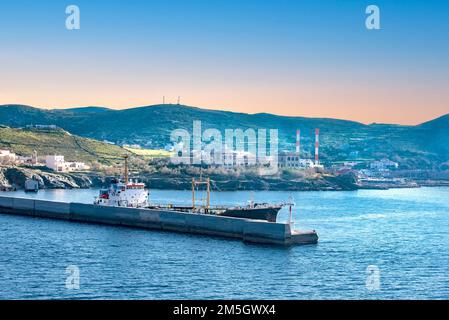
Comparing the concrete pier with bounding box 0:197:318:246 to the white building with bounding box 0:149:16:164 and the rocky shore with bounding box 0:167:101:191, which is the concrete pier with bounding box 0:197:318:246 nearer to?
the rocky shore with bounding box 0:167:101:191

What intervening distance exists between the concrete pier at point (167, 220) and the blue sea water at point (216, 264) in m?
→ 1.33

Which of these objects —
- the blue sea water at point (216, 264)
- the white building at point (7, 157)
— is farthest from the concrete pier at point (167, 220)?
the white building at point (7, 157)

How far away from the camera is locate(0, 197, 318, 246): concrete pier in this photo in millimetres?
52406

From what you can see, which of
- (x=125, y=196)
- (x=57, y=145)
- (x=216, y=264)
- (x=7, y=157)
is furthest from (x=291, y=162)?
(x=216, y=264)

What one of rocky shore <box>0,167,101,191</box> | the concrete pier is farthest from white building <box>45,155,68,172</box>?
the concrete pier

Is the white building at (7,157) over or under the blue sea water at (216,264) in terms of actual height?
over

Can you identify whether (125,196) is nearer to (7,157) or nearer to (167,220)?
(167,220)

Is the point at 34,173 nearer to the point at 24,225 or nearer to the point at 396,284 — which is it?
the point at 24,225

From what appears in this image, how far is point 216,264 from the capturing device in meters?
43.2

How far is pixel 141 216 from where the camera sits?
6406 cm

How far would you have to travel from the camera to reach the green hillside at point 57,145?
169 meters

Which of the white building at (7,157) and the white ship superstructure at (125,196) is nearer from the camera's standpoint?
→ the white ship superstructure at (125,196)

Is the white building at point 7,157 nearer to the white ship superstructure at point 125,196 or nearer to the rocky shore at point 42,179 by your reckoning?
the rocky shore at point 42,179

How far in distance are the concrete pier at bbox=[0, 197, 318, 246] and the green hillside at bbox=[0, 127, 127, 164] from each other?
89877 mm
